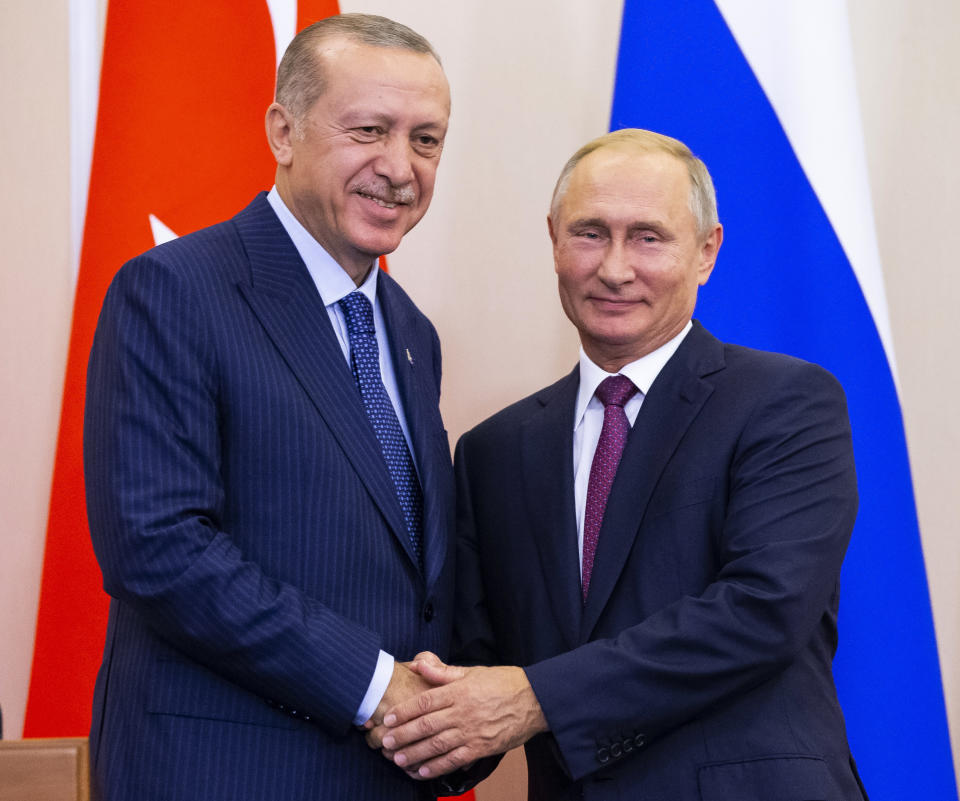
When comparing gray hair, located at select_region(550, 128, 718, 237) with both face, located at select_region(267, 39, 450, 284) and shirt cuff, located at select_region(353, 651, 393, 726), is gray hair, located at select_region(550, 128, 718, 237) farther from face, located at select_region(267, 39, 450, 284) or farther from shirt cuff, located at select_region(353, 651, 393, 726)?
shirt cuff, located at select_region(353, 651, 393, 726)

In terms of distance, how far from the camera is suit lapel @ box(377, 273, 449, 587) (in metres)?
1.99

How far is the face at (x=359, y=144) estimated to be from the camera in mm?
1992

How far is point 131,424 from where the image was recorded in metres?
A: 1.73

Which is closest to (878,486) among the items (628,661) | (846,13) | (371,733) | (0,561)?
(628,661)

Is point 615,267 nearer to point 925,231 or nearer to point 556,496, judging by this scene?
point 556,496

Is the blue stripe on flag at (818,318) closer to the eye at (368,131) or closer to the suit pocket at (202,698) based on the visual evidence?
the eye at (368,131)

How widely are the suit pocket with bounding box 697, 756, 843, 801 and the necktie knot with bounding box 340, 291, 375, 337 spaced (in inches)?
38.8

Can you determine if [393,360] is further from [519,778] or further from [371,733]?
[519,778]

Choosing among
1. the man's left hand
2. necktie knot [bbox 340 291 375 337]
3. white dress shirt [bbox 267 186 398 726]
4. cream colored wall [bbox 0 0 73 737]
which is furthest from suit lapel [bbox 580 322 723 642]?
cream colored wall [bbox 0 0 73 737]

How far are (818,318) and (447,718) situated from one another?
1.36m

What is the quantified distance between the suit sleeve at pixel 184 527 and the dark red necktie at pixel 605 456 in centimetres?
46

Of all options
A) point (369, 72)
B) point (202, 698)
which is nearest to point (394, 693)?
point (202, 698)

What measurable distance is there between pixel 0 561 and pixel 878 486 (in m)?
2.40

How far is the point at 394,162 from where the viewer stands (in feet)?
6.61
